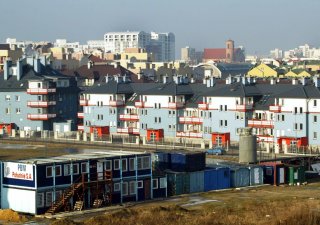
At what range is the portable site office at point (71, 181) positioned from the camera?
188 feet

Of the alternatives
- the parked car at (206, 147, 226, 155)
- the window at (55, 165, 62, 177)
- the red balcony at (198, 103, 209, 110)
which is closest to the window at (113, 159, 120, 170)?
the window at (55, 165, 62, 177)

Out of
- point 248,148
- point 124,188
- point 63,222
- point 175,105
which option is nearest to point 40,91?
point 175,105

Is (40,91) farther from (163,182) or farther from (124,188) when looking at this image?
(124,188)

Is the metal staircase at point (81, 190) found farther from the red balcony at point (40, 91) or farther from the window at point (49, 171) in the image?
the red balcony at point (40, 91)

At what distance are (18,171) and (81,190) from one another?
394 cm

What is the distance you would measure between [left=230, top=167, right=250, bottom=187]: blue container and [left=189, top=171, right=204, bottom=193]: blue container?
2.86 m

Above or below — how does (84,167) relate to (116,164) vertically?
below

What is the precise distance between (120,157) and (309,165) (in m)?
20.1

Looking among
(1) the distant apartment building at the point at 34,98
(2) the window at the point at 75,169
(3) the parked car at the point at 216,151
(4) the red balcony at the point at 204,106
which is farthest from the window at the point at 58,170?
(1) the distant apartment building at the point at 34,98

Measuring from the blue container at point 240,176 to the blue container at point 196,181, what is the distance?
2.86 metres

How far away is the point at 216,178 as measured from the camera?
220ft

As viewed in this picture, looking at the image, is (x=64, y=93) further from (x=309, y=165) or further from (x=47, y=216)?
(x=47, y=216)

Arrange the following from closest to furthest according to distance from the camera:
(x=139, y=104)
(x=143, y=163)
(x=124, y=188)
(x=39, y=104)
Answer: (x=124, y=188) < (x=143, y=163) < (x=139, y=104) < (x=39, y=104)

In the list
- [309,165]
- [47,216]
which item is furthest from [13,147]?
[47,216]
